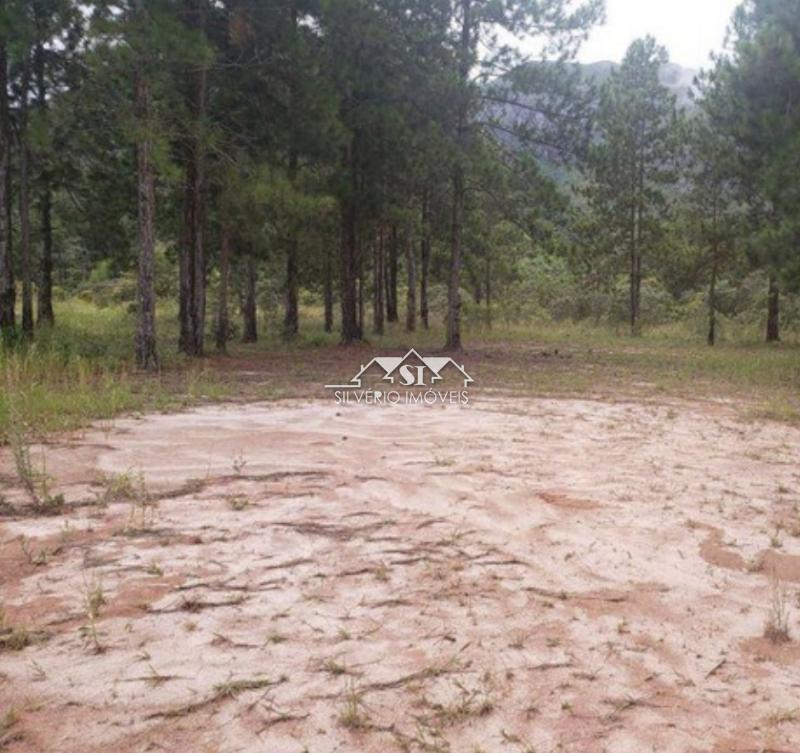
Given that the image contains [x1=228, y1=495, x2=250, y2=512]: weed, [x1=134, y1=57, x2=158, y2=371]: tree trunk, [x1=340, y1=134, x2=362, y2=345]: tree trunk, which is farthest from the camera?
[x1=340, y1=134, x2=362, y2=345]: tree trunk

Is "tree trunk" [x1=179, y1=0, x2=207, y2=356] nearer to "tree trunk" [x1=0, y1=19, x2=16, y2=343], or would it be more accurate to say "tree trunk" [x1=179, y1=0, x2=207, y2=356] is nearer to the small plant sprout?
"tree trunk" [x1=0, y1=19, x2=16, y2=343]

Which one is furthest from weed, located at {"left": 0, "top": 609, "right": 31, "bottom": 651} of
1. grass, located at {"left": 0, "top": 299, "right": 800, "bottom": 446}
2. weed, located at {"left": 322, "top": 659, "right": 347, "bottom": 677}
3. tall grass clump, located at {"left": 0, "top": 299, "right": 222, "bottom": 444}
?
tall grass clump, located at {"left": 0, "top": 299, "right": 222, "bottom": 444}

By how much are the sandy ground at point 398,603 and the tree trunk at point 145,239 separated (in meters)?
5.27

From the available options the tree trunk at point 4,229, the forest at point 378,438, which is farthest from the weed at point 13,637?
the tree trunk at point 4,229

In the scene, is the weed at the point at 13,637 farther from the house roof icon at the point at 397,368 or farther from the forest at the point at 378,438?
the house roof icon at the point at 397,368

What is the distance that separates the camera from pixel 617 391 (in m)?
9.76

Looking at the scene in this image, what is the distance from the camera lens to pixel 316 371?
1148 centimetres

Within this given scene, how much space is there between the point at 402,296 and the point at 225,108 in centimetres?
2417

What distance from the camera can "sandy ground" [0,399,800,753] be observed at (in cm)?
215

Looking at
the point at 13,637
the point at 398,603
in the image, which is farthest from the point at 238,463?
the point at 13,637

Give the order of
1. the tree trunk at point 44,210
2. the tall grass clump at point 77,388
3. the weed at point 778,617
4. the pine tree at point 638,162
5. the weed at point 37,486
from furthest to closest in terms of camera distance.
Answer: the pine tree at point 638,162 < the tree trunk at point 44,210 < the tall grass clump at point 77,388 < the weed at point 37,486 < the weed at point 778,617

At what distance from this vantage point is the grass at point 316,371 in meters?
6.73

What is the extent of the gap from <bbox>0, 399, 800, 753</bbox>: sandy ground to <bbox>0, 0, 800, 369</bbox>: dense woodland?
649cm

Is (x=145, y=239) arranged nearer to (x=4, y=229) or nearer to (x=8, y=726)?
(x=4, y=229)
